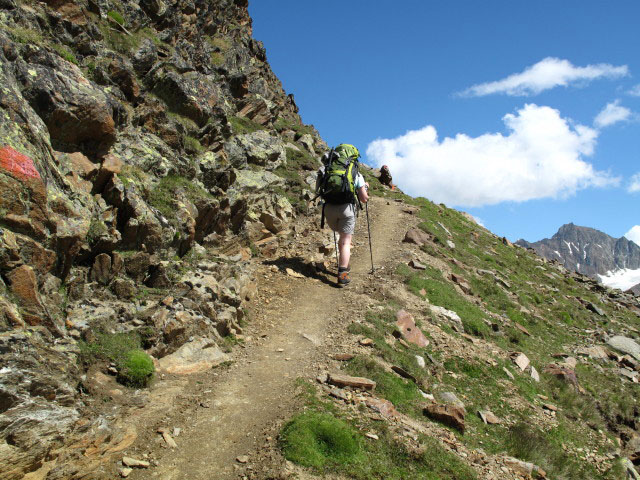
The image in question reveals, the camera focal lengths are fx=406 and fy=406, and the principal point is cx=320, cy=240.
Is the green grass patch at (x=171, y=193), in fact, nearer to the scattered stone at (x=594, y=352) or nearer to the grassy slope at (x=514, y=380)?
the grassy slope at (x=514, y=380)

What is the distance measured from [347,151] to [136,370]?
9.59 m

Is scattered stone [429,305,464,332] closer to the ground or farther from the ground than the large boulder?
closer to the ground

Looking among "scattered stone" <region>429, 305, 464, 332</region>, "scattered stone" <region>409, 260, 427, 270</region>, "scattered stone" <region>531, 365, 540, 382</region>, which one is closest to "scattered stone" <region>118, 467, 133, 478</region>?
"scattered stone" <region>429, 305, 464, 332</region>

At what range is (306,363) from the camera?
345 inches

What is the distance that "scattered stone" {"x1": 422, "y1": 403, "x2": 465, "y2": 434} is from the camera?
25.9 ft

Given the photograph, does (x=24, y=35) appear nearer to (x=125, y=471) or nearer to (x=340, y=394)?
(x=125, y=471)

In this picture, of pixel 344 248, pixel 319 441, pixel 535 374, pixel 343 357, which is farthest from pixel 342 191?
pixel 319 441

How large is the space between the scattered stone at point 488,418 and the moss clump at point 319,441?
3990 millimetres

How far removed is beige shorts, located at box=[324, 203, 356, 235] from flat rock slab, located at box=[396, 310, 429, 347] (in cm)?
355

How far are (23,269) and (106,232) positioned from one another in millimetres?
2911

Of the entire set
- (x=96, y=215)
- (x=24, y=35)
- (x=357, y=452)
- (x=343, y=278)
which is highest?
(x=24, y=35)

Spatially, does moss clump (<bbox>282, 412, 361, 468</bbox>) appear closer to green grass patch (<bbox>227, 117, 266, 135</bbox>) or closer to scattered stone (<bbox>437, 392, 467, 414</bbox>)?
scattered stone (<bbox>437, 392, 467, 414</bbox>)

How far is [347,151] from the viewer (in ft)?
45.3

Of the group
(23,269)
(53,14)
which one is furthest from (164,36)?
(23,269)
